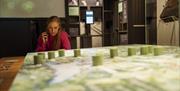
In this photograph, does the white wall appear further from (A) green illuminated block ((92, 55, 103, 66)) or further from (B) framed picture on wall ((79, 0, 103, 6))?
(B) framed picture on wall ((79, 0, 103, 6))

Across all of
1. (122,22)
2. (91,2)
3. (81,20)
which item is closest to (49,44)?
(122,22)

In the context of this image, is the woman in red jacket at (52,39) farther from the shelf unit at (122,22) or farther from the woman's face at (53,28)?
the shelf unit at (122,22)

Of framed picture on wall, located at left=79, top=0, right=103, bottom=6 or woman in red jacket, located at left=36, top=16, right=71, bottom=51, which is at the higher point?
framed picture on wall, located at left=79, top=0, right=103, bottom=6

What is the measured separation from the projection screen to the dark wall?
0.43 ft

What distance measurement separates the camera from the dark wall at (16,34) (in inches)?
211

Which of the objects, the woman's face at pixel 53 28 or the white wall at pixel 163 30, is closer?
the woman's face at pixel 53 28

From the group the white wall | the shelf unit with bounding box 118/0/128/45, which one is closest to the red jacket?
the white wall

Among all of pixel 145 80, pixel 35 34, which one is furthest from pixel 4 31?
pixel 145 80

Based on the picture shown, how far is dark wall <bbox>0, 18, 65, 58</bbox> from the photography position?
535 cm

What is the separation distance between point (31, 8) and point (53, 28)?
8.57ft

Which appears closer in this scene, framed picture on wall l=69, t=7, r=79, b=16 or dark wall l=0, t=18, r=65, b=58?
dark wall l=0, t=18, r=65, b=58

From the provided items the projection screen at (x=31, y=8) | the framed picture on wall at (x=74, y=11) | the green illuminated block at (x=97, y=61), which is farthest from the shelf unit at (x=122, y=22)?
the green illuminated block at (x=97, y=61)

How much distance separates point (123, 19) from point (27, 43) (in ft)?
7.31

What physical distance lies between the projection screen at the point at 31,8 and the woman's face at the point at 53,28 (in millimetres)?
2509
